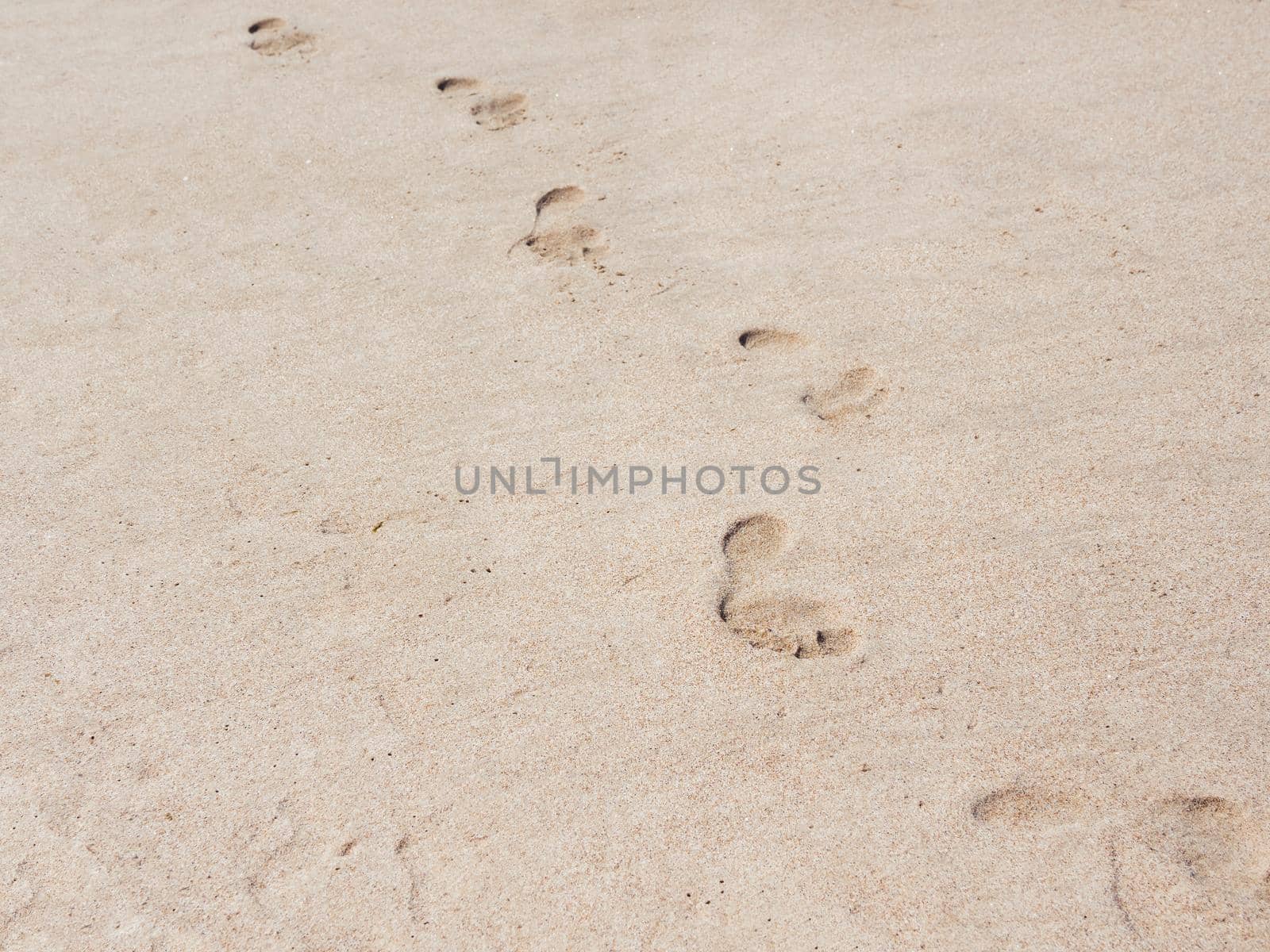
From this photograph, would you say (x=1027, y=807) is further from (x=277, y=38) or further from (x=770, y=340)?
(x=277, y=38)

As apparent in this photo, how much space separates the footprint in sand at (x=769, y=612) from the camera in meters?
2.24

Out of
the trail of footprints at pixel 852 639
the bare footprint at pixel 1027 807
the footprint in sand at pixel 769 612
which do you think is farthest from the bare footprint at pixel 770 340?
the bare footprint at pixel 1027 807

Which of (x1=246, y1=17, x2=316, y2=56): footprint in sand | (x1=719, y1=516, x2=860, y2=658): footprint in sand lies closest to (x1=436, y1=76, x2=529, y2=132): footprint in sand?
(x1=246, y1=17, x2=316, y2=56): footprint in sand

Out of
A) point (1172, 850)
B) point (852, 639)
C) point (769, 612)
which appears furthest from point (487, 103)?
point (1172, 850)

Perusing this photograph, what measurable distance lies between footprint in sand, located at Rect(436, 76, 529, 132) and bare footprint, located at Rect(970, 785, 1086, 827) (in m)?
2.50

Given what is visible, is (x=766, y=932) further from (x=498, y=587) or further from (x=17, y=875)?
(x=17, y=875)

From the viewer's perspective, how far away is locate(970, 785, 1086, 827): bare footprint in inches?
77.0

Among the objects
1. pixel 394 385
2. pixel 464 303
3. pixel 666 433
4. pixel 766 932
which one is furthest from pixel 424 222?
pixel 766 932

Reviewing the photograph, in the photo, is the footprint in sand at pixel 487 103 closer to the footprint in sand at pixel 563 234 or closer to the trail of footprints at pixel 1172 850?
the footprint in sand at pixel 563 234

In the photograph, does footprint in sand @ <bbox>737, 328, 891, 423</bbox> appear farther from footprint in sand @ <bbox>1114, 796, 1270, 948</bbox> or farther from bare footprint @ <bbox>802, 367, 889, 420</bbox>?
footprint in sand @ <bbox>1114, 796, 1270, 948</bbox>

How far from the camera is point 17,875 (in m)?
1.95

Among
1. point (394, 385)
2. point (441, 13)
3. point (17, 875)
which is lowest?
point (17, 875)

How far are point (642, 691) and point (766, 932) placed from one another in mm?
486

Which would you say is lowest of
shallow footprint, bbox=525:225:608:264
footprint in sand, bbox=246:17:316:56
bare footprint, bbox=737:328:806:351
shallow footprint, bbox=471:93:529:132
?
bare footprint, bbox=737:328:806:351
